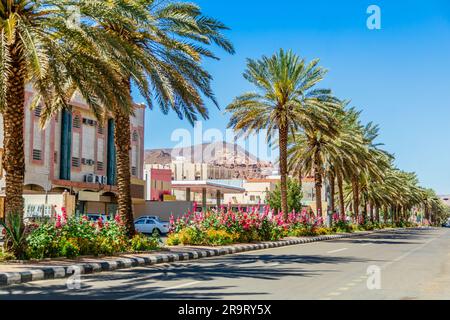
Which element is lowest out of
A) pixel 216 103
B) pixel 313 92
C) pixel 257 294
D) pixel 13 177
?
Answer: pixel 257 294

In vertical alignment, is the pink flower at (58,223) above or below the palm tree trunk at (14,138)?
below

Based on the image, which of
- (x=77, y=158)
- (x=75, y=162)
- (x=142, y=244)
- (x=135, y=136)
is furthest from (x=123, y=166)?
(x=135, y=136)

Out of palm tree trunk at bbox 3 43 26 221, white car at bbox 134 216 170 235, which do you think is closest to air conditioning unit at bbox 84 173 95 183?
white car at bbox 134 216 170 235

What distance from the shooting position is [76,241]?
17.8 metres

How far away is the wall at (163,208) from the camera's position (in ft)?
201

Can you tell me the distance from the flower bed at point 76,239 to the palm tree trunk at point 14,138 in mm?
973

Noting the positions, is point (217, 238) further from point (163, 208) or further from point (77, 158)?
point (163, 208)

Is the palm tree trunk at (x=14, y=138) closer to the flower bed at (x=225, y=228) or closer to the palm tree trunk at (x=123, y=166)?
the palm tree trunk at (x=123, y=166)

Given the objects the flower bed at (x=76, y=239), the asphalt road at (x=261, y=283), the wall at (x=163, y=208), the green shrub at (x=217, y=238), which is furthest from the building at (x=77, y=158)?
the asphalt road at (x=261, y=283)

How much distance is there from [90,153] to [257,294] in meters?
43.2
